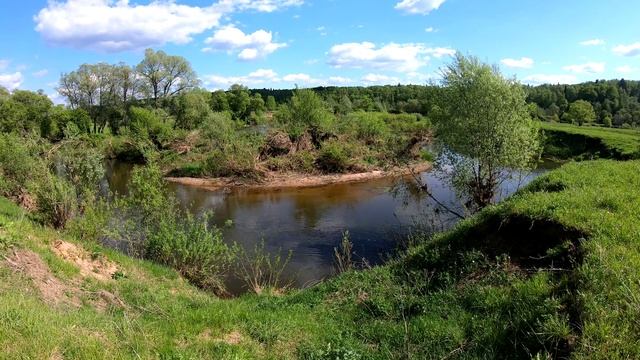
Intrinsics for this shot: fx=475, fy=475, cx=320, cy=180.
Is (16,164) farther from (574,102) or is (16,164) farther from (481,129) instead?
(574,102)

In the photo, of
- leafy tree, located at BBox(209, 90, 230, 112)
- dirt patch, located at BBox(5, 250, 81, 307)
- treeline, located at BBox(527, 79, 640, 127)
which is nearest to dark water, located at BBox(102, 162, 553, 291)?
dirt patch, located at BBox(5, 250, 81, 307)

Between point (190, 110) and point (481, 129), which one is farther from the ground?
point (190, 110)

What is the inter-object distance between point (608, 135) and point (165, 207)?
165ft

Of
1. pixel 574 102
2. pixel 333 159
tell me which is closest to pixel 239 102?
pixel 333 159

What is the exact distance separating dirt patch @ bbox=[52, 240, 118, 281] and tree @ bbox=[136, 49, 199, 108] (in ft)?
219

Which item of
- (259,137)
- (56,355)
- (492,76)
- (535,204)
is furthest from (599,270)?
(259,137)

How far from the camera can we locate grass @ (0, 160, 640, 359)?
6.52 m

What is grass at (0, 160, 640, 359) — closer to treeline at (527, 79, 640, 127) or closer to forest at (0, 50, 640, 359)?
forest at (0, 50, 640, 359)

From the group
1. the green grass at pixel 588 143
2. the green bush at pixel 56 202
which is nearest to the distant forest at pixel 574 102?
the green grass at pixel 588 143

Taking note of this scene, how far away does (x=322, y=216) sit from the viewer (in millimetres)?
30906

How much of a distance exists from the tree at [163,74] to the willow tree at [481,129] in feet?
207

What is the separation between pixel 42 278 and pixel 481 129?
1890 cm

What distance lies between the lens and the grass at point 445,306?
6.52m

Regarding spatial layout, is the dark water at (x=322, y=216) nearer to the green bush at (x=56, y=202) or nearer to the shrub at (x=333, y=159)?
the shrub at (x=333, y=159)
